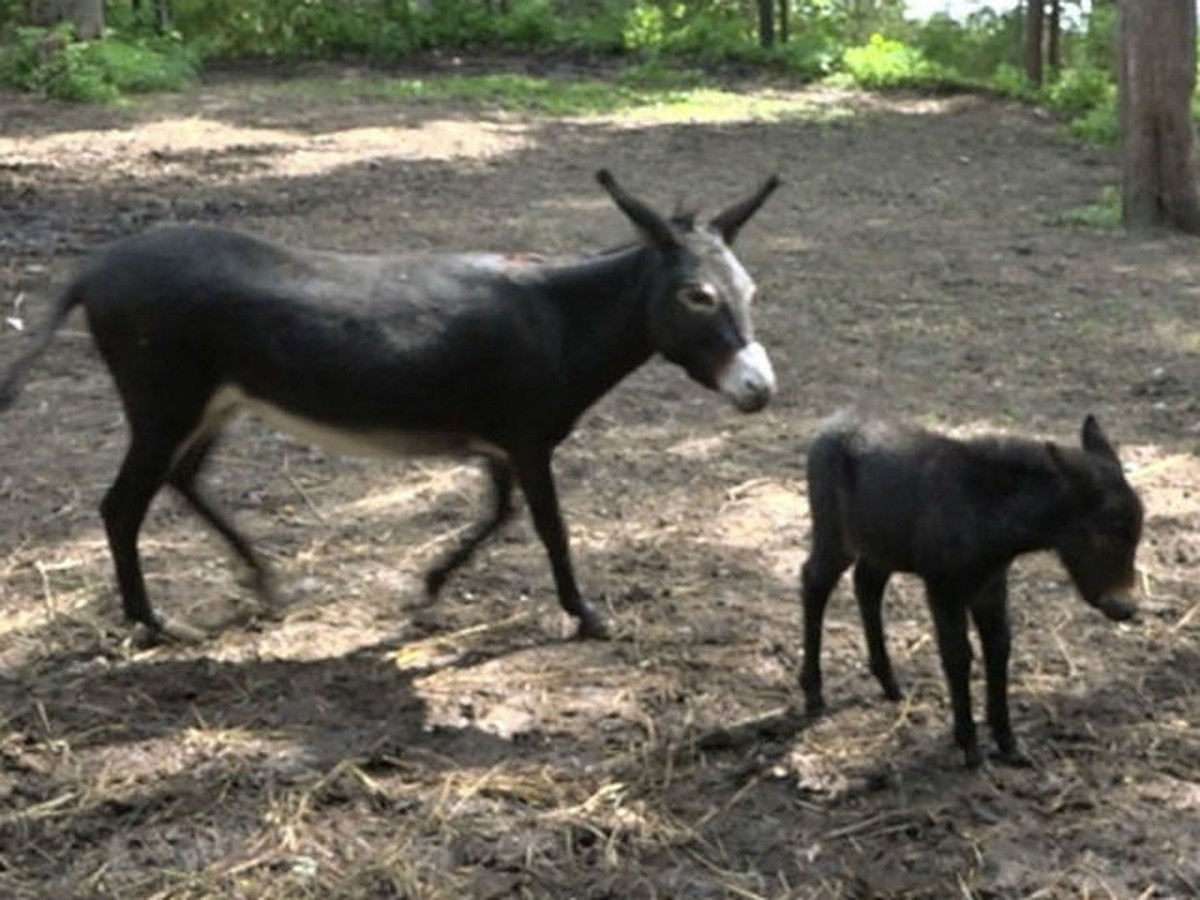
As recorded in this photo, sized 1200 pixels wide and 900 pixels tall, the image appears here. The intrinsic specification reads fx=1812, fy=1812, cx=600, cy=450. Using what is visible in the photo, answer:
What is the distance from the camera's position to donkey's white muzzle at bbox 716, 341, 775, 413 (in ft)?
16.6

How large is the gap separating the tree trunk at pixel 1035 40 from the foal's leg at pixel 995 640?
17.0 meters

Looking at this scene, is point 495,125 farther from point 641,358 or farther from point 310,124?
point 641,358

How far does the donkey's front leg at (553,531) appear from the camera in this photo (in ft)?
17.7

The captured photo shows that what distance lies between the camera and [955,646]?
176 inches

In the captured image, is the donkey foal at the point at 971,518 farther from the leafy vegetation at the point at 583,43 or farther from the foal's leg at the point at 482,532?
the leafy vegetation at the point at 583,43

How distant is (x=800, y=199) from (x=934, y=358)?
521 cm

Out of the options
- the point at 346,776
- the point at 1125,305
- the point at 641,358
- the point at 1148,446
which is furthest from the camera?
the point at 1125,305

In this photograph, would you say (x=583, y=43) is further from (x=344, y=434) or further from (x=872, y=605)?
(x=872, y=605)

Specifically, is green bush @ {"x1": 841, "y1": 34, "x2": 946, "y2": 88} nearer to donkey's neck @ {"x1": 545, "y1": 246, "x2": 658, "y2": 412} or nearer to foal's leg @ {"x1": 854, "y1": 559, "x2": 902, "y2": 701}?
donkey's neck @ {"x1": 545, "y1": 246, "x2": 658, "y2": 412}

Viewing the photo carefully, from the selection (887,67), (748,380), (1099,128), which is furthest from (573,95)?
(748,380)

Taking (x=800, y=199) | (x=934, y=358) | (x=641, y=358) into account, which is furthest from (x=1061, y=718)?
(x=800, y=199)

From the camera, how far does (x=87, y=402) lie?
813cm

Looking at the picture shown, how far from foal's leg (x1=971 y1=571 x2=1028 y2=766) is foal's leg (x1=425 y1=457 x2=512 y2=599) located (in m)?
1.72

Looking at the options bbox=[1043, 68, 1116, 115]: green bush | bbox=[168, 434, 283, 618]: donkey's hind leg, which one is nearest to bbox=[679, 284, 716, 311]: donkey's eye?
bbox=[168, 434, 283, 618]: donkey's hind leg
